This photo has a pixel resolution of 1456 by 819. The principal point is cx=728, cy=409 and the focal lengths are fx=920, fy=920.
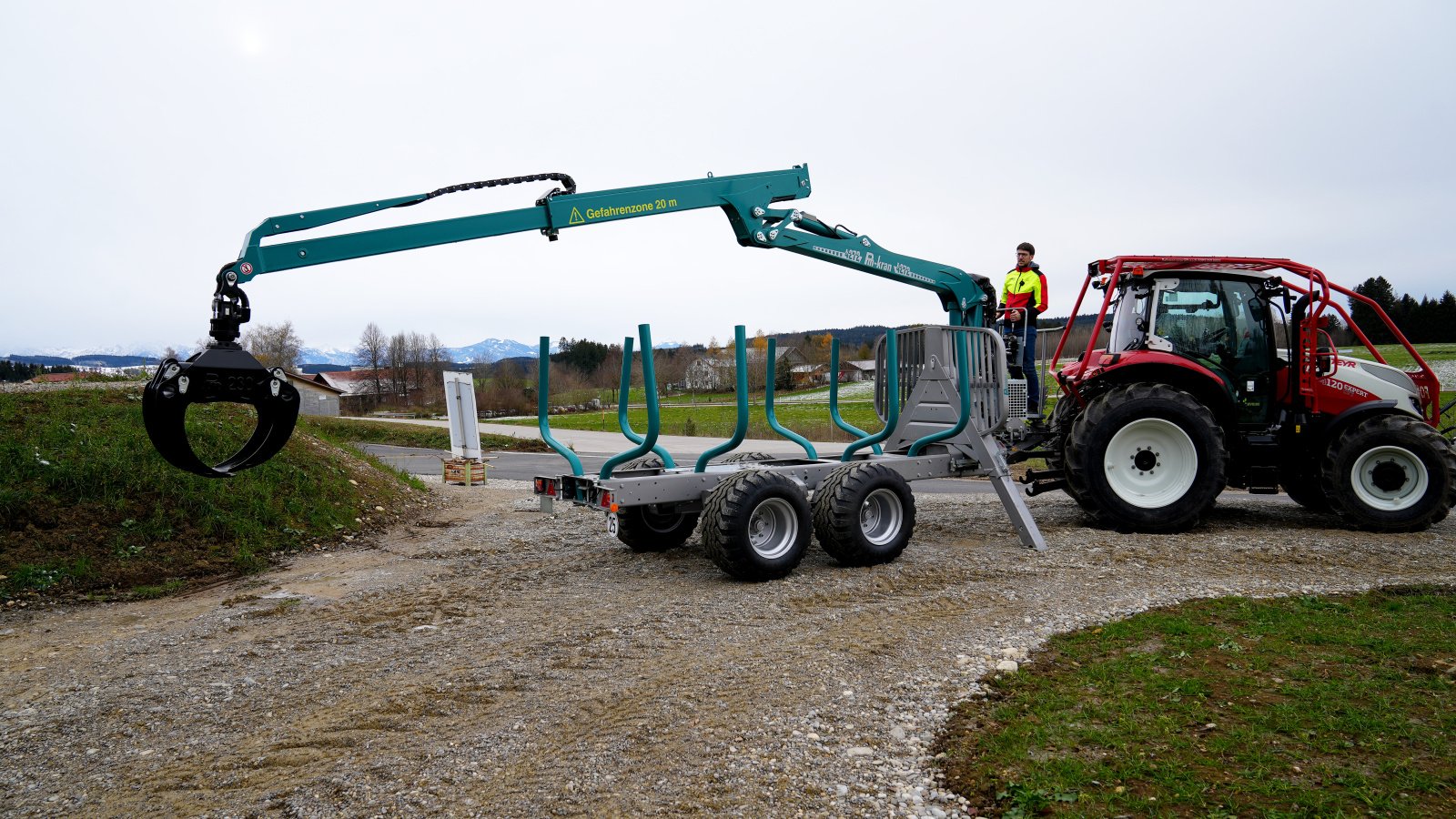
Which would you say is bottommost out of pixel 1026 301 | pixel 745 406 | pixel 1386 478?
pixel 1386 478

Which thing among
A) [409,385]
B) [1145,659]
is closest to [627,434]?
[1145,659]

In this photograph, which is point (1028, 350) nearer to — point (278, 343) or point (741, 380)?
point (741, 380)

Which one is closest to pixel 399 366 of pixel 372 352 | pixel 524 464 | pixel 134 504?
pixel 372 352

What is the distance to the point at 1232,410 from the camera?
8812 millimetres

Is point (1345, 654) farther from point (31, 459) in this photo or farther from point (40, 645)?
point (31, 459)

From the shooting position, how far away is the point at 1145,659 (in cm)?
464

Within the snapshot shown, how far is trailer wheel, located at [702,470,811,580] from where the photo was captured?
6.62 metres

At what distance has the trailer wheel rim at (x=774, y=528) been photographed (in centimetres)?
697

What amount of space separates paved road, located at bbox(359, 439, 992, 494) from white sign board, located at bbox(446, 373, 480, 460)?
108 cm

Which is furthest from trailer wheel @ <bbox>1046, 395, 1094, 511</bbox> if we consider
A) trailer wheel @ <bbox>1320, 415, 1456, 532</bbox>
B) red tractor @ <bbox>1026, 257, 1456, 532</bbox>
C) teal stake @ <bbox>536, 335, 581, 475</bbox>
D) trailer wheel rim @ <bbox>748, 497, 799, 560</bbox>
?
teal stake @ <bbox>536, 335, 581, 475</bbox>

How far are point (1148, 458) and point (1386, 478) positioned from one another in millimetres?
2120

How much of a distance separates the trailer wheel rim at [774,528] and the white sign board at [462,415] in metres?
8.95

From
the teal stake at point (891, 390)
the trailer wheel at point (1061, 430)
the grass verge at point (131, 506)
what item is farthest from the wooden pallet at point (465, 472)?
the trailer wheel at point (1061, 430)

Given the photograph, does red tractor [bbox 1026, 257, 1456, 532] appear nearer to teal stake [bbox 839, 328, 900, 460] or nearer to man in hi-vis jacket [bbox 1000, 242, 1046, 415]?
man in hi-vis jacket [bbox 1000, 242, 1046, 415]
